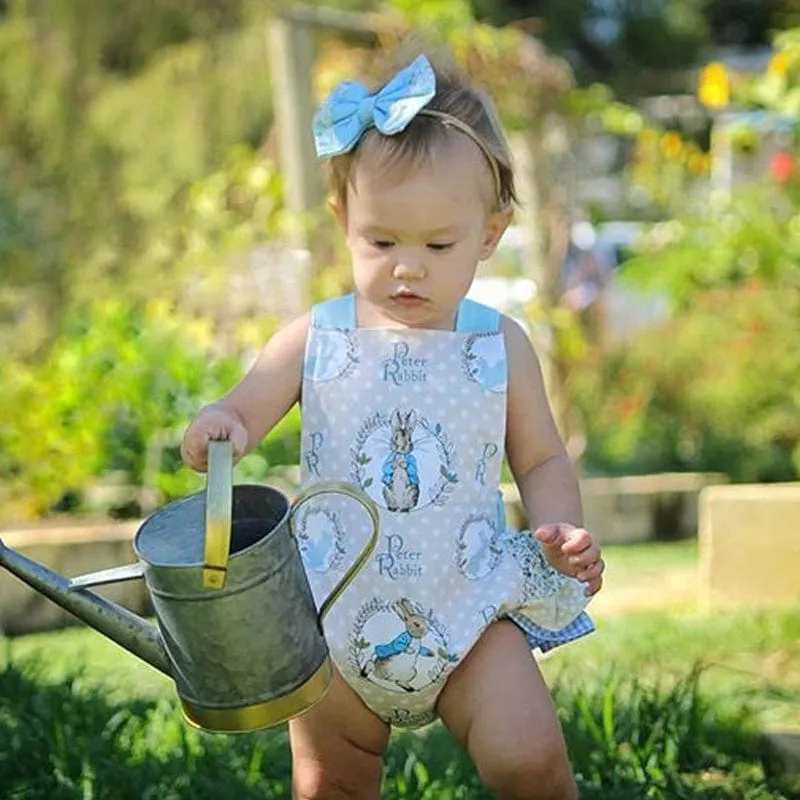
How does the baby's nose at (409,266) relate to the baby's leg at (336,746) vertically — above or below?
above

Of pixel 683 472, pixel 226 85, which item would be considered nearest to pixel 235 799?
pixel 683 472

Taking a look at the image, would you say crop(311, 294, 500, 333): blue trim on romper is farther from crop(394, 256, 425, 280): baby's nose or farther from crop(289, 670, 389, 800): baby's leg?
crop(289, 670, 389, 800): baby's leg

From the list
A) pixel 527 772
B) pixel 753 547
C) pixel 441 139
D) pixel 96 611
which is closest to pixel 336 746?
pixel 527 772

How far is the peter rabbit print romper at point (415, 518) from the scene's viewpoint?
2.62 metres

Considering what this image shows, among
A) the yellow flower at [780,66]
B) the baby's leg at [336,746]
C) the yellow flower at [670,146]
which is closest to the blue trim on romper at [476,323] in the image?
the baby's leg at [336,746]

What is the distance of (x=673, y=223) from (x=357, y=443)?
7078 millimetres

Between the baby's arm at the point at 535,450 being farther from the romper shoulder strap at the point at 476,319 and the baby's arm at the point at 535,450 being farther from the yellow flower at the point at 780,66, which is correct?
the yellow flower at the point at 780,66

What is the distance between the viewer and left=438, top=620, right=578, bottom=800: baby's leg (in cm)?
253

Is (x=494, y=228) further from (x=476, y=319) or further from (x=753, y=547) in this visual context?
(x=753, y=547)

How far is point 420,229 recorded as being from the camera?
8.63 ft

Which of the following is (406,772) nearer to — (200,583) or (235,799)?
(235,799)

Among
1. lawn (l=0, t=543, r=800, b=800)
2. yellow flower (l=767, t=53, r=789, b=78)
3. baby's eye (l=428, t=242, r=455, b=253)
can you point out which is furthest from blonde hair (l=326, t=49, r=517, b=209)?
Result: yellow flower (l=767, t=53, r=789, b=78)

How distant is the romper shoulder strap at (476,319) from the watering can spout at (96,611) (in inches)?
27.3

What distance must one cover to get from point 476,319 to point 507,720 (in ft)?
2.06
